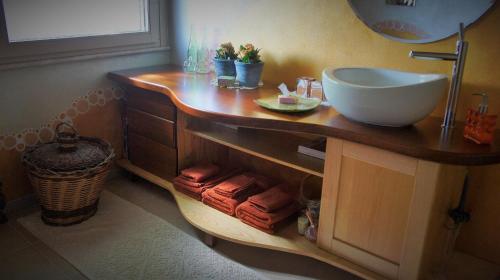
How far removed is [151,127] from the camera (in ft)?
8.32

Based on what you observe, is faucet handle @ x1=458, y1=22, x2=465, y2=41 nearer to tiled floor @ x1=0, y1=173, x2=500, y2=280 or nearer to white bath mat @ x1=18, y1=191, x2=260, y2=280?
tiled floor @ x1=0, y1=173, x2=500, y2=280

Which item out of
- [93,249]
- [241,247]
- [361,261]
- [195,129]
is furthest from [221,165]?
[361,261]

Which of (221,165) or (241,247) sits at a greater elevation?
(221,165)

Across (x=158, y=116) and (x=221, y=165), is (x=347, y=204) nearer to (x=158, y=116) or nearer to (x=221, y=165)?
(x=221, y=165)

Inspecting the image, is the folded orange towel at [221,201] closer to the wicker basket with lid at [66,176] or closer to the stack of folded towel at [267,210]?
the stack of folded towel at [267,210]

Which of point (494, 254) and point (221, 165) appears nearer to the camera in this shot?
point (494, 254)

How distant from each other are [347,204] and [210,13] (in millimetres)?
Result: 1477

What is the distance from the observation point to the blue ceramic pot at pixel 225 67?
2434mm

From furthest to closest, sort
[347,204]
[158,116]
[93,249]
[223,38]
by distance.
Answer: [223,38]
[158,116]
[93,249]
[347,204]

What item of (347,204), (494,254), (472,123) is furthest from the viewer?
(494,254)

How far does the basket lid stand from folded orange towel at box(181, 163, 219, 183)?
45 centimetres

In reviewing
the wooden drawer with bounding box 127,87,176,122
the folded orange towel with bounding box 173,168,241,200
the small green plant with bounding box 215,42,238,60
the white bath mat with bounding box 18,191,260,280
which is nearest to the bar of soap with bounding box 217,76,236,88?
the small green plant with bounding box 215,42,238,60

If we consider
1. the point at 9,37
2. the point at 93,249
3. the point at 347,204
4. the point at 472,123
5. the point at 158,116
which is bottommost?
the point at 93,249

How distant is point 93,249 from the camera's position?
2.12 m
